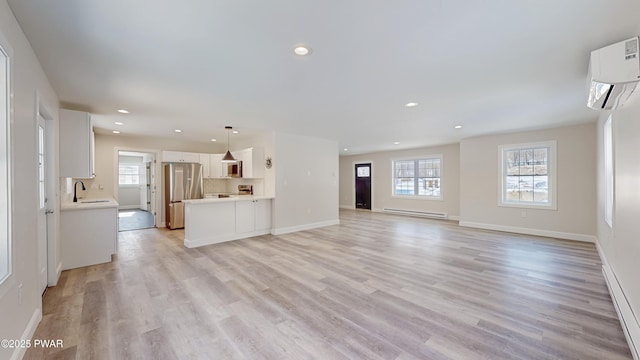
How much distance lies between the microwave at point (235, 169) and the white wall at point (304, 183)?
1.21m

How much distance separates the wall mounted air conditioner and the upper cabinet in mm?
5879

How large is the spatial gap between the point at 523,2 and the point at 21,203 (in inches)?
150

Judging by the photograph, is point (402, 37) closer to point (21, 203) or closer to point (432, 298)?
point (432, 298)

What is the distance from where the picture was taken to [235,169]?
688cm

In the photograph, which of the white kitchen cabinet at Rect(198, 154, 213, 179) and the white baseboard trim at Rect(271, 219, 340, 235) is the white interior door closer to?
the white baseboard trim at Rect(271, 219, 340, 235)

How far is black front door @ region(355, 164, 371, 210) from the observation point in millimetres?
10406

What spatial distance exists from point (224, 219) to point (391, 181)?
248 inches

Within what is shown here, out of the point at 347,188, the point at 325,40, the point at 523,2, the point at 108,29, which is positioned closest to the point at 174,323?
the point at 108,29

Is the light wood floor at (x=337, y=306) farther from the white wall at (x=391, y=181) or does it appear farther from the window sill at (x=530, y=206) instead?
the white wall at (x=391, y=181)

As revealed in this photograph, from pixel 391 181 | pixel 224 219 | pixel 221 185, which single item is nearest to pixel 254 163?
pixel 224 219

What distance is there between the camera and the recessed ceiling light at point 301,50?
220 cm

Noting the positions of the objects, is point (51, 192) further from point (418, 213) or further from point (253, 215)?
point (418, 213)

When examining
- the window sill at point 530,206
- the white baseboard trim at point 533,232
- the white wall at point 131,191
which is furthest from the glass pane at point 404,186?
the white wall at point 131,191

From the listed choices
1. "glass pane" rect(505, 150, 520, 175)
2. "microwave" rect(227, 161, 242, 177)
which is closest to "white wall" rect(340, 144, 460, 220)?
"glass pane" rect(505, 150, 520, 175)
